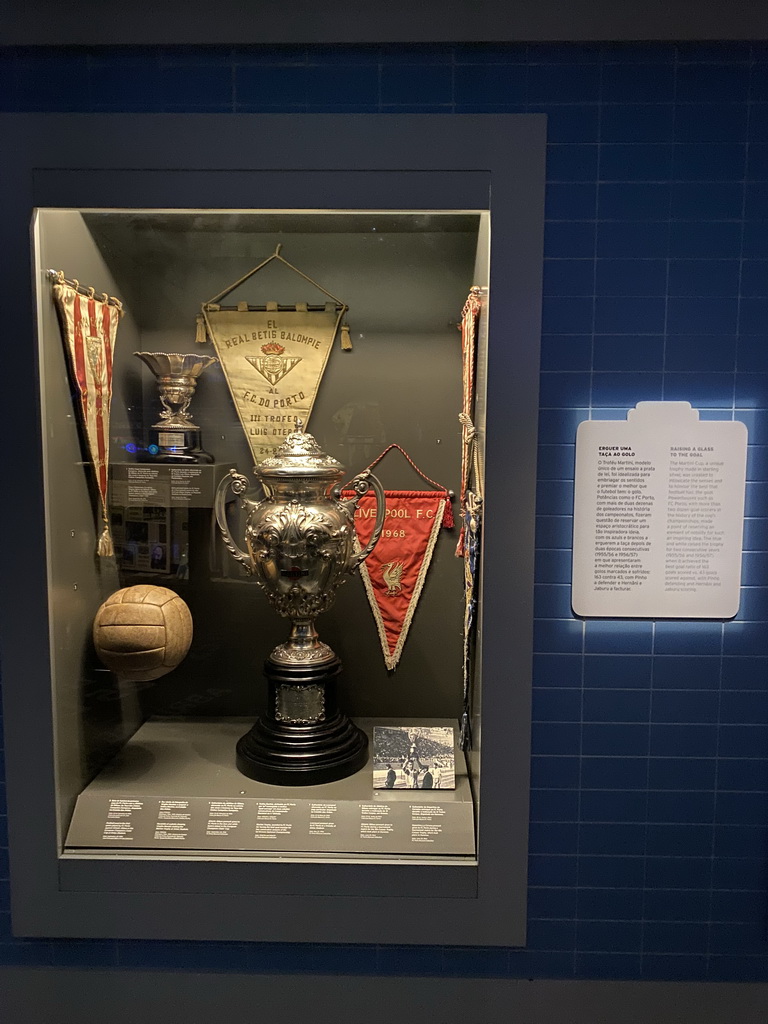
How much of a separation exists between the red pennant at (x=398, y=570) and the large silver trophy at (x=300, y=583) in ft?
0.87

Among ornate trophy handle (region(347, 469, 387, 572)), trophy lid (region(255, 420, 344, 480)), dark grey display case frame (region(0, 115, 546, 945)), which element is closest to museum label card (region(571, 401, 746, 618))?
dark grey display case frame (region(0, 115, 546, 945))

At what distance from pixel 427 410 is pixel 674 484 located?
0.88 metres

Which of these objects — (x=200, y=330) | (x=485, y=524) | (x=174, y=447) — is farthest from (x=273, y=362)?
(x=485, y=524)

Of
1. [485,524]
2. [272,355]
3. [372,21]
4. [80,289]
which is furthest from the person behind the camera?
[272,355]

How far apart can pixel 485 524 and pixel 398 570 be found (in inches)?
28.2

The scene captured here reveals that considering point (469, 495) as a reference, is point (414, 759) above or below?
below

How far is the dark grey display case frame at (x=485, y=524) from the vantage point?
1852mm

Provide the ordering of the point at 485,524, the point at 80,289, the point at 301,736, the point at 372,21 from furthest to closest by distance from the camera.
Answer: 1. the point at 301,736
2. the point at 80,289
3. the point at 485,524
4. the point at 372,21

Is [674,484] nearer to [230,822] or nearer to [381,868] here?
[381,868]

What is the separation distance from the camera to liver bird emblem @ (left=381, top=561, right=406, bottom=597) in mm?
2596

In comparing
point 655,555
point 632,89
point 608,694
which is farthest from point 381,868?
point 632,89

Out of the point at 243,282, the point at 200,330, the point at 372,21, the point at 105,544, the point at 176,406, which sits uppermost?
the point at 372,21

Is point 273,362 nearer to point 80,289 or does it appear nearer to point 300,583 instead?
point 80,289

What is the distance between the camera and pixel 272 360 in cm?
252
